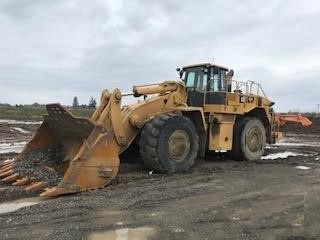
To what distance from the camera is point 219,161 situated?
14.2m

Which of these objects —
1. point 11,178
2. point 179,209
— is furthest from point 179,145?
point 11,178

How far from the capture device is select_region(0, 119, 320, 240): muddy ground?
6652 mm

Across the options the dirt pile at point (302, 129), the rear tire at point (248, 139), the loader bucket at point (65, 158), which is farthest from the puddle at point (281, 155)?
the dirt pile at point (302, 129)

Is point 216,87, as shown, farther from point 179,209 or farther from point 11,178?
point 179,209

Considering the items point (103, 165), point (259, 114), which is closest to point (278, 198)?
point (103, 165)

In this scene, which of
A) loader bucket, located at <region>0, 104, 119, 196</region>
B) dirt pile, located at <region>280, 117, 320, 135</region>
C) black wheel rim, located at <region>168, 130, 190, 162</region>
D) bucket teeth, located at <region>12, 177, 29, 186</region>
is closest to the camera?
loader bucket, located at <region>0, 104, 119, 196</region>

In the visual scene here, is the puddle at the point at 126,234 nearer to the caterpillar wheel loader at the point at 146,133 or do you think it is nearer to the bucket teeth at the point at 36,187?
the caterpillar wheel loader at the point at 146,133

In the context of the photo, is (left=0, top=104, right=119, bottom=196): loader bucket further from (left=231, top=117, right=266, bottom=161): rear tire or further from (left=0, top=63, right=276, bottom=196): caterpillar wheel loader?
(left=231, top=117, right=266, bottom=161): rear tire

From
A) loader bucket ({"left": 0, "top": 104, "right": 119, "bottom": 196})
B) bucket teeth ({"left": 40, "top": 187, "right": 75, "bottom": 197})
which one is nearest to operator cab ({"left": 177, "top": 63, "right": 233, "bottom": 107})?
loader bucket ({"left": 0, "top": 104, "right": 119, "bottom": 196})

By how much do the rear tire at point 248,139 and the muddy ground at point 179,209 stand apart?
7.99ft

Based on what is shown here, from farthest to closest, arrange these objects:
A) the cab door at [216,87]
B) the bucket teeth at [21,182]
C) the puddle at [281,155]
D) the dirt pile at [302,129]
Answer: the dirt pile at [302,129], the puddle at [281,155], the cab door at [216,87], the bucket teeth at [21,182]

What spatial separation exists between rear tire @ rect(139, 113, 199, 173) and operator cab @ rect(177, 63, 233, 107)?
1953 mm

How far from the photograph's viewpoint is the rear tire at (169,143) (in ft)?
34.5

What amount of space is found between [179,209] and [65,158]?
374 centimetres
